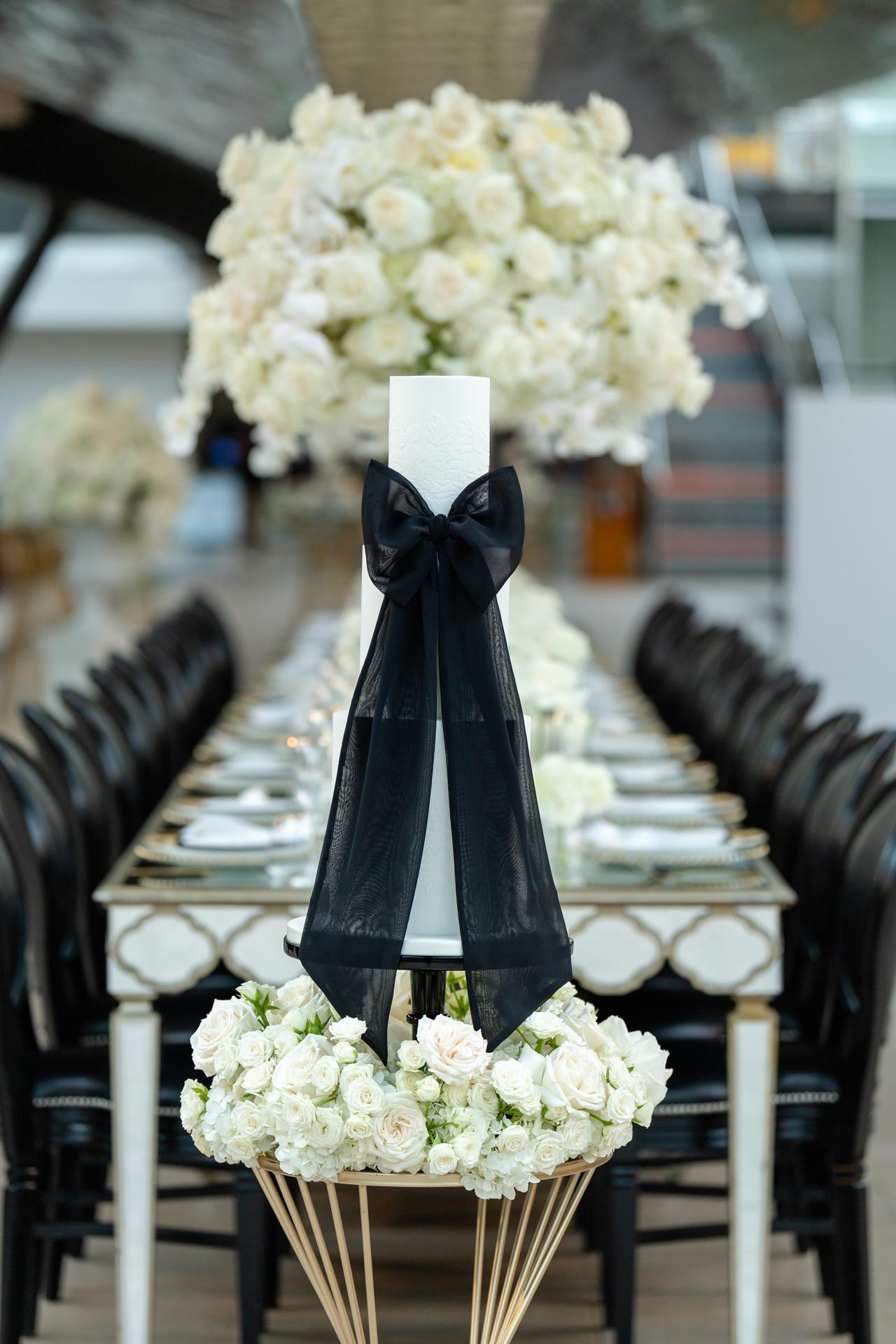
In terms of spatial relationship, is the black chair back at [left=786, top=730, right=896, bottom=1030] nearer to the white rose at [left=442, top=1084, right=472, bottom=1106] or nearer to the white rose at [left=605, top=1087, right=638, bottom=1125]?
the white rose at [left=605, top=1087, right=638, bottom=1125]

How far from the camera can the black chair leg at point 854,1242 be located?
114 inches

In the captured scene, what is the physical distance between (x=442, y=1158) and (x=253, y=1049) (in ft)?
0.72

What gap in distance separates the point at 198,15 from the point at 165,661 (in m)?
1.95

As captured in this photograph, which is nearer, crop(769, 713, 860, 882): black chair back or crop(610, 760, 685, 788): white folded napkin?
crop(769, 713, 860, 882): black chair back

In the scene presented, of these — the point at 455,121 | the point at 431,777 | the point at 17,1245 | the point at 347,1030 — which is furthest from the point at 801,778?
the point at 347,1030

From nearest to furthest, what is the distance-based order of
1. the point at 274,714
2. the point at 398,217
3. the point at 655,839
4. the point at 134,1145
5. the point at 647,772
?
the point at 134,1145
the point at 655,839
the point at 398,217
the point at 647,772
the point at 274,714

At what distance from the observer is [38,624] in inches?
484

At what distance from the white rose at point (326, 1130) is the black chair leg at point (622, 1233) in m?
1.27

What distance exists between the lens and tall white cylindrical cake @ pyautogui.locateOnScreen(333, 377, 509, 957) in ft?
6.09

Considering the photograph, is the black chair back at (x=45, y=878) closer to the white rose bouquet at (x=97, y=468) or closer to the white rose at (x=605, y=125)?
the white rose at (x=605, y=125)

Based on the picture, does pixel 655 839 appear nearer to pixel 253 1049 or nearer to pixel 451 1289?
pixel 451 1289

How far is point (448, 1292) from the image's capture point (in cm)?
325

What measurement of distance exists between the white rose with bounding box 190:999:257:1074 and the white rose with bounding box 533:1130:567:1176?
1.08 feet

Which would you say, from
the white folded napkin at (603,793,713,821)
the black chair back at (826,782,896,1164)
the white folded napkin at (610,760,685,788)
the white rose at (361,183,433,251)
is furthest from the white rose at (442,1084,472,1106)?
the white rose at (361,183,433,251)
